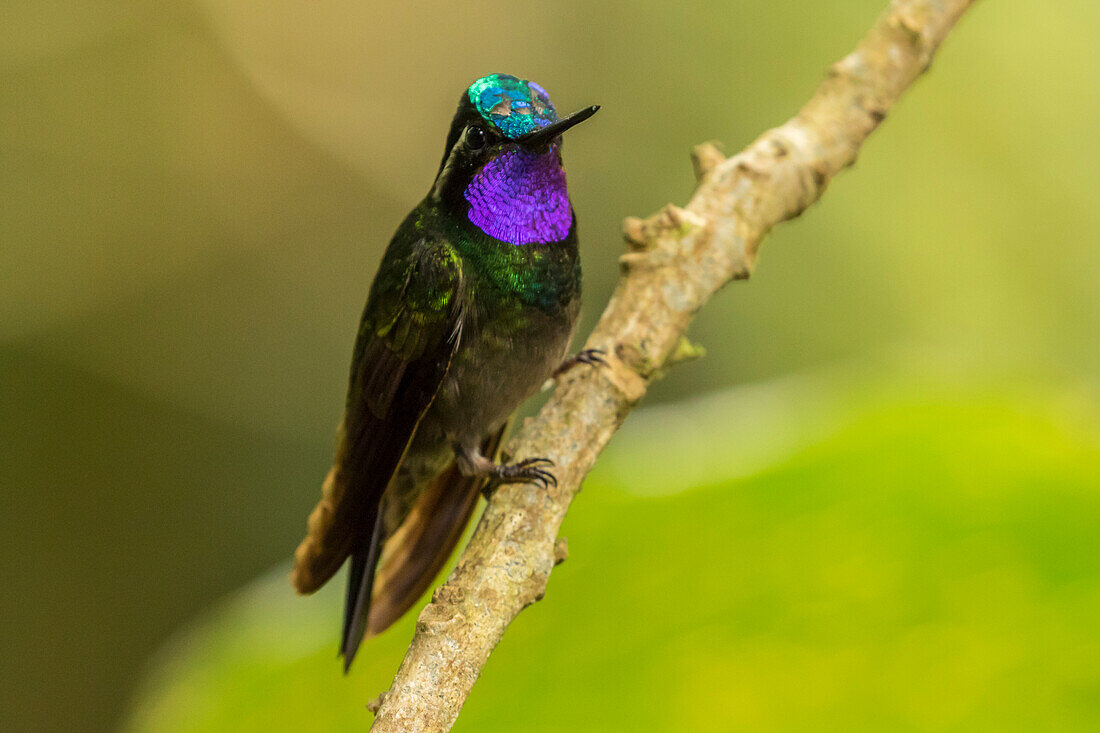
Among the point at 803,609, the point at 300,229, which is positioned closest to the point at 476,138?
the point at 803,609

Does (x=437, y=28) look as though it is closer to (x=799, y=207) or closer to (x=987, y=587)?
(x=799, y=207)

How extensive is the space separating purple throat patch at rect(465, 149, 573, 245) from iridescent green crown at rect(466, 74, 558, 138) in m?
0.05

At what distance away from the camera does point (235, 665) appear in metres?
1.40

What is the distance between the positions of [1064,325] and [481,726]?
324 centimetres

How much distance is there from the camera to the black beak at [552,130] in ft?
4.69

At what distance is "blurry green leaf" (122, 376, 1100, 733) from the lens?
1142mm

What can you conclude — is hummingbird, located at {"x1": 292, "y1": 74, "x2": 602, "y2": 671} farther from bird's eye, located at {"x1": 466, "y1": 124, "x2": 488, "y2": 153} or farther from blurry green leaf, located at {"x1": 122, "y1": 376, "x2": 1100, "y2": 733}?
blurry green leaf, located at {"x1": 122, "y1": 376, "x2": 1100, "y2": 733}

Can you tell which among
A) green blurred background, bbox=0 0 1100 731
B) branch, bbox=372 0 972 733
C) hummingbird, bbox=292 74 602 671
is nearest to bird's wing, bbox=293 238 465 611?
hummingbird, bbox=292 74 602 671

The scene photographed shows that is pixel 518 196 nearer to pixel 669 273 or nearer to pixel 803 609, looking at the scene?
pixel 669 273

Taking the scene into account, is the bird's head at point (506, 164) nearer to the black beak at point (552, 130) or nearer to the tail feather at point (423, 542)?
the black beak at point (552, 130)

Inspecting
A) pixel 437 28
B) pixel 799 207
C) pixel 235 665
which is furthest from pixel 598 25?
pixel 235 665

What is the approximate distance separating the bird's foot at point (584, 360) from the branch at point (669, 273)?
0.06 feet

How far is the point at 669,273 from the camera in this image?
1834mm

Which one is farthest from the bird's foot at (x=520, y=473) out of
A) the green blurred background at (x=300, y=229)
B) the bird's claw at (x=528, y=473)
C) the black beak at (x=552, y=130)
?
the green blurred background at (x=300, y=229)
